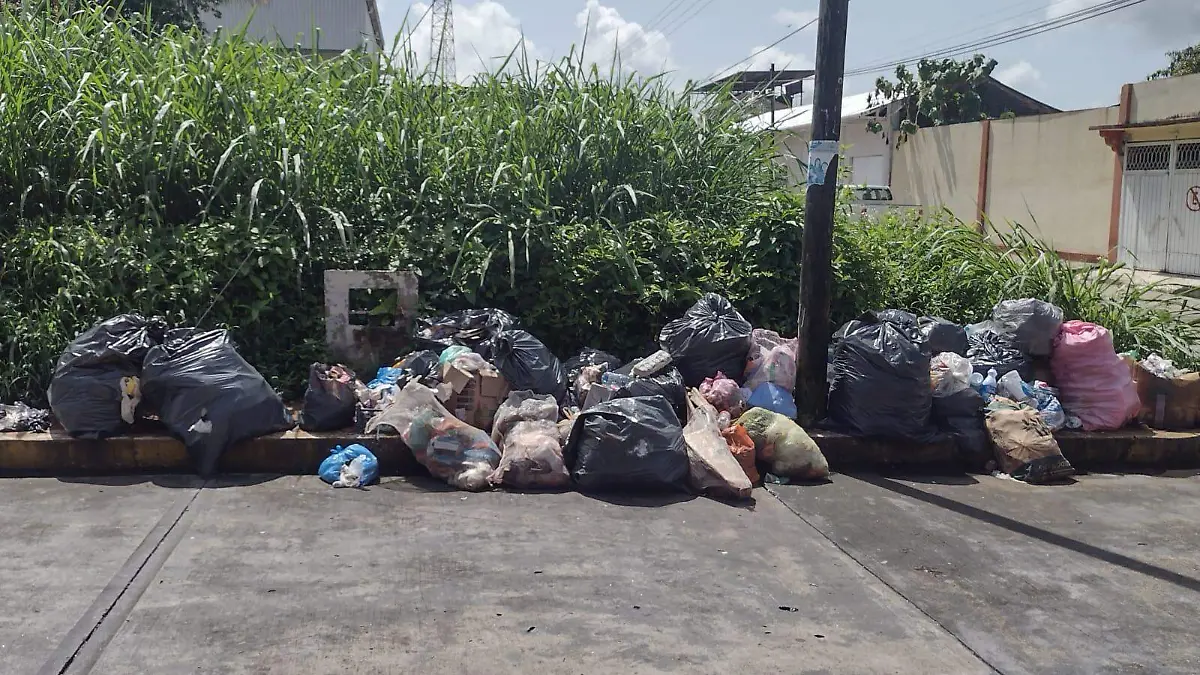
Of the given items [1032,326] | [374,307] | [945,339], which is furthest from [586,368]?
[1032,326]

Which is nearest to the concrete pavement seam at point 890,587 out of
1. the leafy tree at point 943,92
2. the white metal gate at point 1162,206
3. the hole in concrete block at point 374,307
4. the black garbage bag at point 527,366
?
the black garbage bag at point 527,366

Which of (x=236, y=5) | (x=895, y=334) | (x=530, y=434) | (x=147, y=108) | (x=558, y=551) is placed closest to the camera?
(x=558, y=551)

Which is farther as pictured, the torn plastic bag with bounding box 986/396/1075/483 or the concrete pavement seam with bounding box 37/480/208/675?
the torn plastic bag with bounding box 986/396/1075/483

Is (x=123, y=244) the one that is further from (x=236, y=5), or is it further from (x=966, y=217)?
(x=966, y=217)

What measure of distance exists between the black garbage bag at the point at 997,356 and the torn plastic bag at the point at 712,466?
2.09 m

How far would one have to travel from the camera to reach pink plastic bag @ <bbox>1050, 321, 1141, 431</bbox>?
6.33 meters

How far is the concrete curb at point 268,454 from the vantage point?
5.23 metres

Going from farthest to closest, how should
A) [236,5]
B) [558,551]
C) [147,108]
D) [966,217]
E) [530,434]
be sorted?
[966,217], [236,5], [147,108], [530,434], [558,551]

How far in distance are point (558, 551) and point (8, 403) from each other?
350 cm

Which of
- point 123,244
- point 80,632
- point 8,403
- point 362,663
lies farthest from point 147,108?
point 362,663

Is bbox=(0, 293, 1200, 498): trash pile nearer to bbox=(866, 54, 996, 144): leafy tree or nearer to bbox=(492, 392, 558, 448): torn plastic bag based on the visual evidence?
bbox=(492, 392, 558, 448): torn plastic bag

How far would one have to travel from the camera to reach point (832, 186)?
606cm

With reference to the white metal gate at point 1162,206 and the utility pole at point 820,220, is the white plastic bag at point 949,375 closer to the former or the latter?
the utility pole at point 820,220

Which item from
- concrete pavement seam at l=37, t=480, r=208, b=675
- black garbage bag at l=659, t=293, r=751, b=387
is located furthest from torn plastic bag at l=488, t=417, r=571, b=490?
concrete pavement seam at l=37, t=480, r=208, b=675
